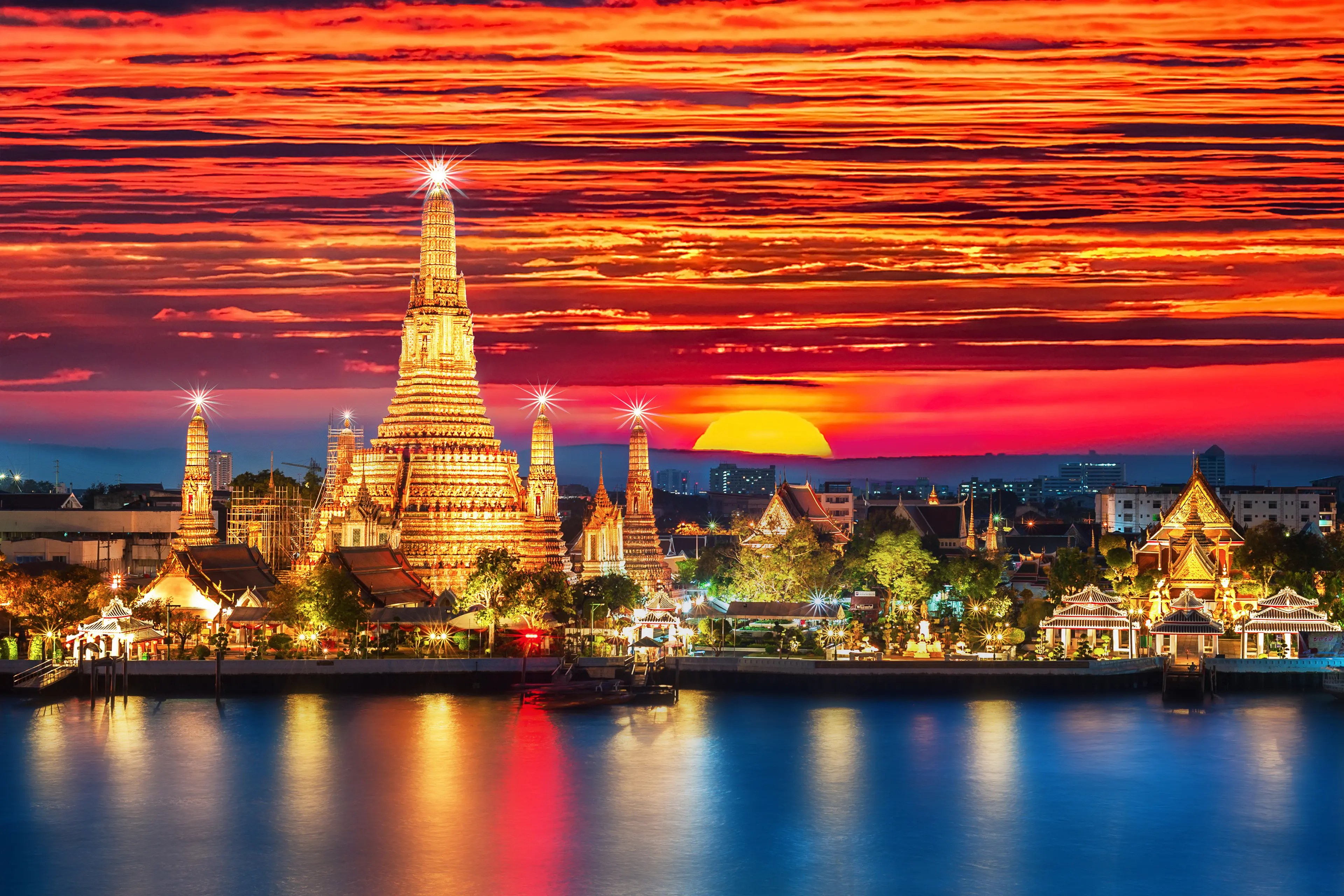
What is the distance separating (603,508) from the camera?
8594 cm

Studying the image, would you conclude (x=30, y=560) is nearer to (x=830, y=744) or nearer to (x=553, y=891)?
(x=830, y=744)

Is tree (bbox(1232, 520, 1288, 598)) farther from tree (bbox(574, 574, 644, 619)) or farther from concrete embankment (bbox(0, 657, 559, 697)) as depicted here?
concrete embankment (bbox(0, 657, 559, 697))

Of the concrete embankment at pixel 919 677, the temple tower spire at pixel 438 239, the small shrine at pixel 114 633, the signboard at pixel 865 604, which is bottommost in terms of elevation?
the concrete embankment at pixel 919 677

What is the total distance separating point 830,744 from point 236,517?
40.5 m

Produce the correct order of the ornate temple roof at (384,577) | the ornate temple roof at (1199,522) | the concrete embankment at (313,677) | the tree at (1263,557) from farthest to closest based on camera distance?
1. the ornate temple roof at (1199,522)
2. the tree at (1263,557)
3. the ornate temple roof at (384,577)
4. the concrete embankment at (313,677)

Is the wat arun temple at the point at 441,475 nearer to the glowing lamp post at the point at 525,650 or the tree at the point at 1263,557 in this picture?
the glowing lamp post at the point at 525,650

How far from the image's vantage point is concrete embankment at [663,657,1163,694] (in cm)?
6794

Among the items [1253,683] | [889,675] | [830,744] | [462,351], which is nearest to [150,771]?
[830,744]

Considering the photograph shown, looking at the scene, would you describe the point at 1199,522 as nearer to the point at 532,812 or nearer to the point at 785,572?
the point at 785,572

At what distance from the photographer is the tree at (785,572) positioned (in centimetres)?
7994

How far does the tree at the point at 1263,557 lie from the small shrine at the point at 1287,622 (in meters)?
3.70

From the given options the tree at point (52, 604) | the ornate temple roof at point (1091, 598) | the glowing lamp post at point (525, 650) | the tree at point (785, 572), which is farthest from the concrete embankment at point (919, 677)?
the tree at point (52, 604)

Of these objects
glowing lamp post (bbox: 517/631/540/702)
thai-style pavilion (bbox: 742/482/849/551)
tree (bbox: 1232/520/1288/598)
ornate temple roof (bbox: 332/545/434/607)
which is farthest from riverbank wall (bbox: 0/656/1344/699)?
thai-style pavilion (bbox: 742/482/849/551)

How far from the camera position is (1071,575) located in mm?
77750
